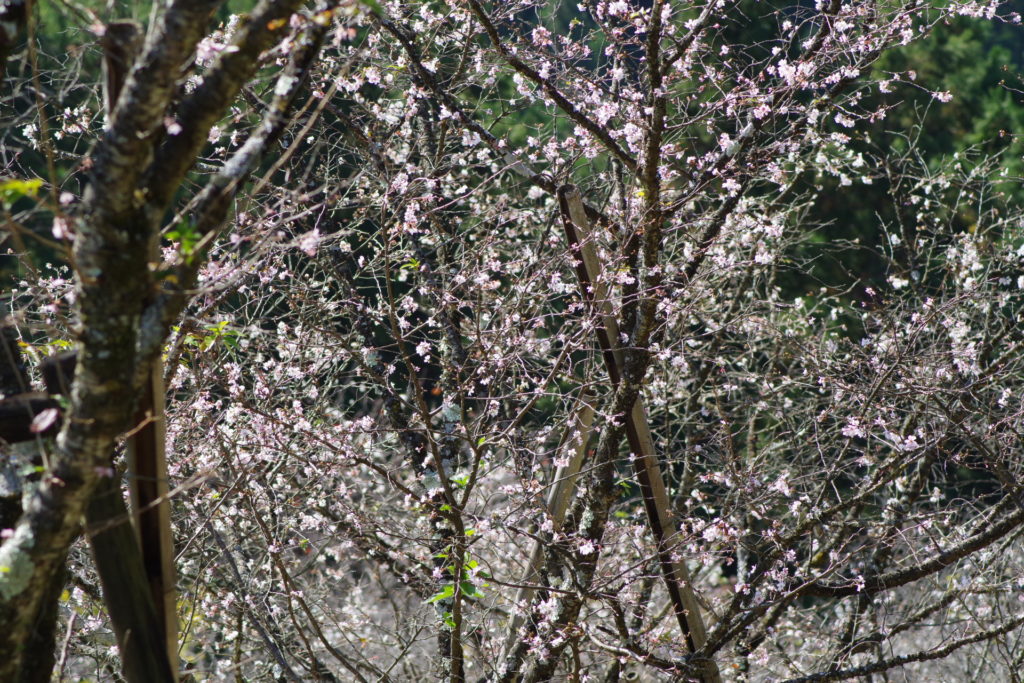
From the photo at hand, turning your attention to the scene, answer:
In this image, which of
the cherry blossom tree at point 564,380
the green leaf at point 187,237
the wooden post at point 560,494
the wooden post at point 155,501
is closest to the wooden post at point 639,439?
the cherry blossom tree at point 564,380

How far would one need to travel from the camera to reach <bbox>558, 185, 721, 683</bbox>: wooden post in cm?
409

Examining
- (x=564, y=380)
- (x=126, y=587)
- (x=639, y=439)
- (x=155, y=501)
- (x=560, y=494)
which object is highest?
(x=564, y=380)

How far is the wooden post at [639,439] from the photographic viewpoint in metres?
4.09

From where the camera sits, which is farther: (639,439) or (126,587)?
(639,439)

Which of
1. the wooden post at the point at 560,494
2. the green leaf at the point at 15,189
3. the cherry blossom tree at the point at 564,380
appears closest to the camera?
the green leaf at the point at 15,189

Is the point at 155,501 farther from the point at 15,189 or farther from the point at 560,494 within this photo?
the point at 560,494

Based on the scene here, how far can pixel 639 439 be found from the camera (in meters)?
4.27

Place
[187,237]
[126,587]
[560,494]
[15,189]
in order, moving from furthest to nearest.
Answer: [560,494] → [126,587] → [187,237] → [15,189]

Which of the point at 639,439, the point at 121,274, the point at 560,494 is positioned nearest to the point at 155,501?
the point at 121,274

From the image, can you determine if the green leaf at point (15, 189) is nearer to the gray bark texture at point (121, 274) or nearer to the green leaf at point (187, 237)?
the gray bark texture at point (121, 274)

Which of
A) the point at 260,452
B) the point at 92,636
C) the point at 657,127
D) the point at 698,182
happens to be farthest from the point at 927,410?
the point at 92,636

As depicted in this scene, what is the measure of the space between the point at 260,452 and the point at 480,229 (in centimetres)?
165

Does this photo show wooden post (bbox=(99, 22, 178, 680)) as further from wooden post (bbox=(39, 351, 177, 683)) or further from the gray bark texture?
the gray bark texture

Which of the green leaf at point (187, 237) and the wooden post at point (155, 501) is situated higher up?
the green leaf at point (187, 237)
